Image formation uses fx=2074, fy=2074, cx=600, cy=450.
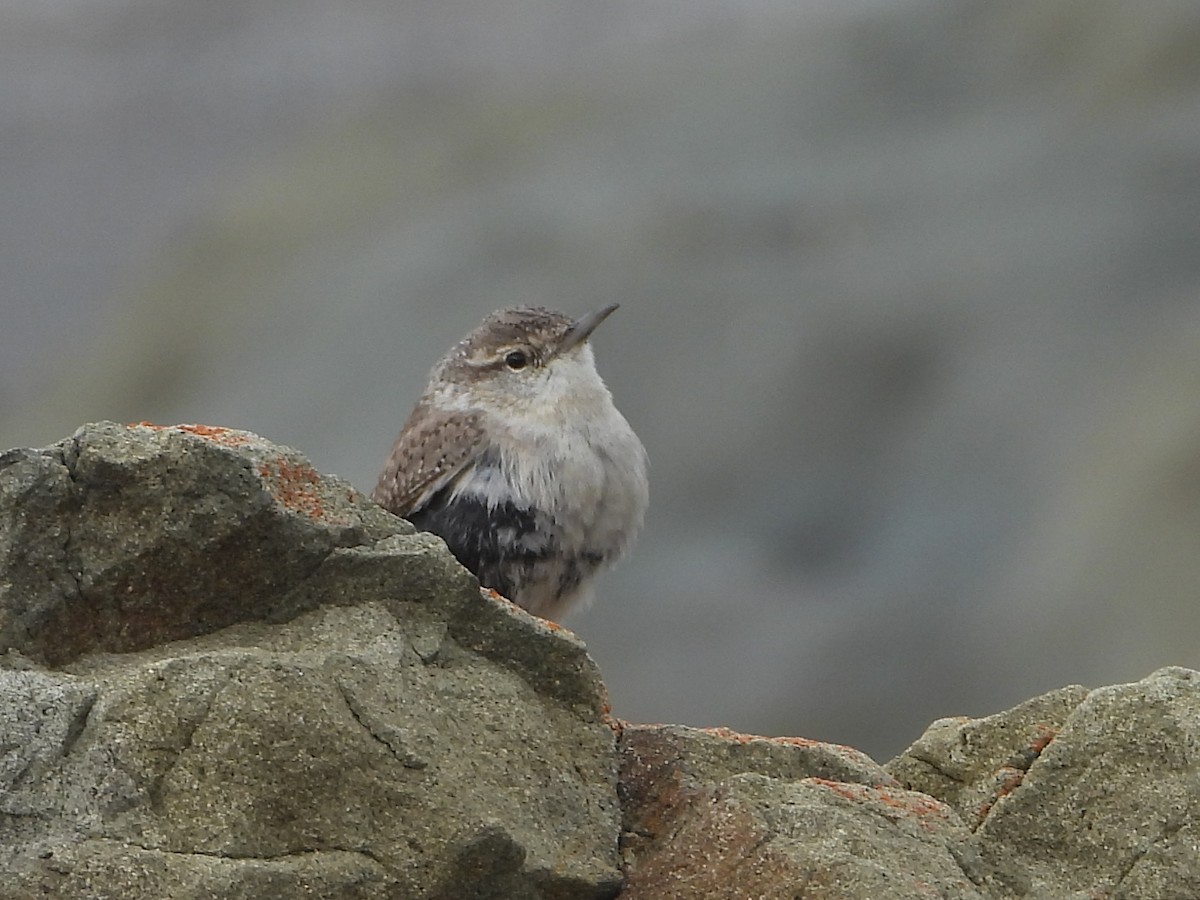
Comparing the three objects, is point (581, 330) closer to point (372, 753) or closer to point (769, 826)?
point (769, 826)

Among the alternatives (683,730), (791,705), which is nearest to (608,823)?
(683,730)

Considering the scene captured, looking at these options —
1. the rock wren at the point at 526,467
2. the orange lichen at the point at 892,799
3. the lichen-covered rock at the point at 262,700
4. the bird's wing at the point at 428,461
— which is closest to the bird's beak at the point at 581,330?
the rock wren at the point at 526,467


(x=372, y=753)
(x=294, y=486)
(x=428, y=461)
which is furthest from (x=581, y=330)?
(x=372, y=753)

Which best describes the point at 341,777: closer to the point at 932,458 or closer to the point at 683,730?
the point at 683,730

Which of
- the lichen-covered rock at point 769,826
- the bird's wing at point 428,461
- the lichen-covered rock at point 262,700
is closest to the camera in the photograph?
the lichen-covered rock at point 262,700

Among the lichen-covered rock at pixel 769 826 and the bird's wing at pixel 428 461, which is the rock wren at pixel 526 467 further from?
the lichen-covered rock at pixel 769 826

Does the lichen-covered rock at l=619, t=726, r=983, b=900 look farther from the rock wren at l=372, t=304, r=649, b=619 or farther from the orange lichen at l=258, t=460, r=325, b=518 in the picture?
the rock wren at l=372, t=304, r=649, b=619

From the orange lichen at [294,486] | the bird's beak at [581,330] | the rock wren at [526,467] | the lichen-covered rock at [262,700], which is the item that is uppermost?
the bird's beak at [581,330]
